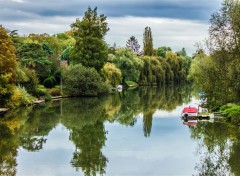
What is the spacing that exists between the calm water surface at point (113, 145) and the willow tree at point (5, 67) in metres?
1.89

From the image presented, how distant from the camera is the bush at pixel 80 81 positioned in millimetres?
54688

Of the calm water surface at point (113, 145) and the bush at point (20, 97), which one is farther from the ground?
the bush at point (20, 97)

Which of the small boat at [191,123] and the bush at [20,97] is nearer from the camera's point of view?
the small boat at [191,123]

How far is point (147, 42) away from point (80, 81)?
49601 mm

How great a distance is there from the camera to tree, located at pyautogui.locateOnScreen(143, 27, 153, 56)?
332 feet

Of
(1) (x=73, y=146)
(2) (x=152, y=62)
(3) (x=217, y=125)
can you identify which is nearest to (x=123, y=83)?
(2) (x=152, y=62)

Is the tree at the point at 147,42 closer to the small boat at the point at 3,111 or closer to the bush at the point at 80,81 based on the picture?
the bush at the point at 80,81

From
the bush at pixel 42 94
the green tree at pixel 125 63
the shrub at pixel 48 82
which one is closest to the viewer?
the bush at pixel 42 94

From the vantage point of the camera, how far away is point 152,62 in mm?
92875

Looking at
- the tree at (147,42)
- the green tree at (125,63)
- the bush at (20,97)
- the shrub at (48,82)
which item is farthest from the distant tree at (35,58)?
the tree at (147,42)

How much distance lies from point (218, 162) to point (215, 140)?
5.74m

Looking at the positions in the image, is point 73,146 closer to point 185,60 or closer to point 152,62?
point 152,62

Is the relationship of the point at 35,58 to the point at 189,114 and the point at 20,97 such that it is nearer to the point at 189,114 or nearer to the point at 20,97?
the point at 20,97

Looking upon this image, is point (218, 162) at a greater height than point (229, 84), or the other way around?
point (229, 84)
